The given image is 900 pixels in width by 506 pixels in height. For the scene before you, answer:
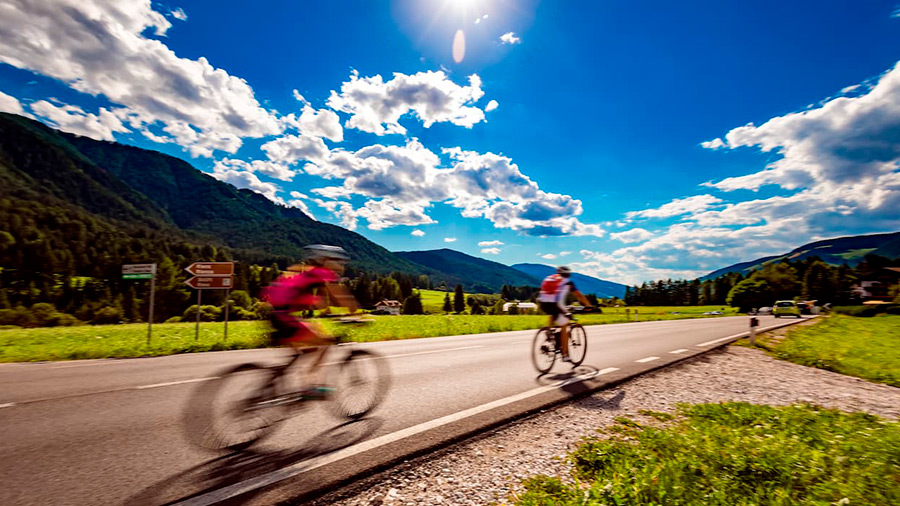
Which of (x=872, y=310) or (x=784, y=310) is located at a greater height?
(x=872, y=310)

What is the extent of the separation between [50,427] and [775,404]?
9.52m

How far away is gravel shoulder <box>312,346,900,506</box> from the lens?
119 inches

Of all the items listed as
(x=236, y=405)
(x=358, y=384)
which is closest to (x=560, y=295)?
(x=358, y=384)

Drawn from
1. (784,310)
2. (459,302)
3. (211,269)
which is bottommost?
(459,302)

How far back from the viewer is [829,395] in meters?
6.82

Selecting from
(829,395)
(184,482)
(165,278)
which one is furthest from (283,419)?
(165,278)

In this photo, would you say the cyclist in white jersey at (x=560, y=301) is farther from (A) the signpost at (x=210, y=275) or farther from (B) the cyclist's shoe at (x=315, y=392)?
(A) the signpost at (x=210, y=275)

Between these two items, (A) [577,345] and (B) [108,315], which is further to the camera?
(B) [108,315]

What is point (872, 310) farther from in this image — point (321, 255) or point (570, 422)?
point (321, 255)

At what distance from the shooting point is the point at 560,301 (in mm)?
8438

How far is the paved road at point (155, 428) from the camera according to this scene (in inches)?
119

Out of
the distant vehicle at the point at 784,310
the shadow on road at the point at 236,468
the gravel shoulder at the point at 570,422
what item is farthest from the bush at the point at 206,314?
the distant vehicle at the point at 784,310

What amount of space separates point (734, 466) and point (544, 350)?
4808 millimetres

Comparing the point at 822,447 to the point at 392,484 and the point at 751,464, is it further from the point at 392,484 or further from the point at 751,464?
the point at 392,484
